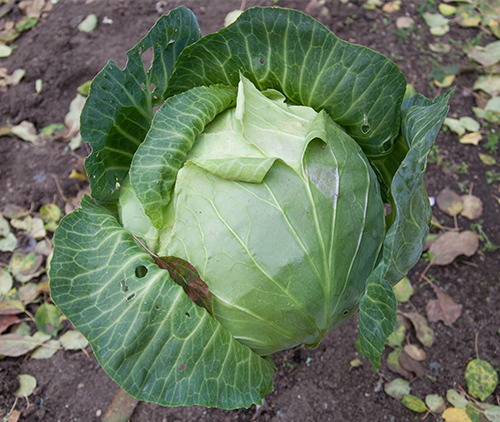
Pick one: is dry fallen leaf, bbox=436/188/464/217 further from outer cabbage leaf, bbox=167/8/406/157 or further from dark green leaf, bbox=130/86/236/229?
dark green leaf, bbox=130/86/236/229

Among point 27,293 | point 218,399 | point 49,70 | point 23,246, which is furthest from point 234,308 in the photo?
point 49,70

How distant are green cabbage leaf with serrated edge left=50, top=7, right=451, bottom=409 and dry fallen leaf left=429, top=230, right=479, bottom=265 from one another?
115cm

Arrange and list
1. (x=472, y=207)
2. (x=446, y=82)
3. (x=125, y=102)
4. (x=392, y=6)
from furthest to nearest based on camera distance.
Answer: (x=392, y=6)
(x=446, y=82)
(x=472, y=207)
(x=125, y=102)

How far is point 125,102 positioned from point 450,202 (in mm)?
2585

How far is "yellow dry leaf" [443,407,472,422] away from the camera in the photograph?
7.89 feet

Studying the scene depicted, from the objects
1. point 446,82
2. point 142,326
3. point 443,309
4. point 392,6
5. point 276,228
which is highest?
point 276,228

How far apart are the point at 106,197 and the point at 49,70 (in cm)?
254

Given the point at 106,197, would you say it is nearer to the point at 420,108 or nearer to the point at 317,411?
the point at 420,108

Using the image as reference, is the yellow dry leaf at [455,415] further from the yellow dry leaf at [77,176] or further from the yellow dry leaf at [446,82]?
the yellow dry leaf at [77,176]

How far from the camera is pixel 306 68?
1.96m

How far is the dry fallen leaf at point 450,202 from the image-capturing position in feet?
10.5

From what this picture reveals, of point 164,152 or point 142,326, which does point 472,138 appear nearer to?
point 164,152

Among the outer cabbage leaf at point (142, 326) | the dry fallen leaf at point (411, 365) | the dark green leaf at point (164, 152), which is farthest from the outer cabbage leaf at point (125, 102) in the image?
the dry fallen leaf at point (411, 365)

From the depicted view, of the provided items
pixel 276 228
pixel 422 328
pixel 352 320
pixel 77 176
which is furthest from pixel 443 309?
pixel 77 176
